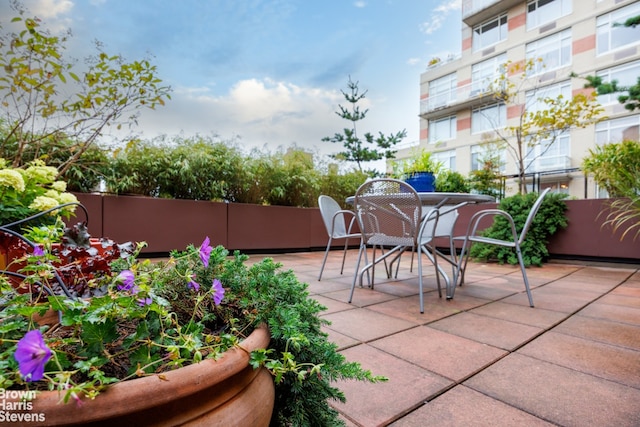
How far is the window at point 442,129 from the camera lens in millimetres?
15516

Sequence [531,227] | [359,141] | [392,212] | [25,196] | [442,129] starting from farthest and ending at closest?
[442,129]
[359,141]
[531,227]
[392,212]
[25,196]

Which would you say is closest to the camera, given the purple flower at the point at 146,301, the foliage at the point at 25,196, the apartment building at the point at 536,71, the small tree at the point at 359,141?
the purple flower at the point at 146,301

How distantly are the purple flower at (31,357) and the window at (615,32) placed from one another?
15.6 meters

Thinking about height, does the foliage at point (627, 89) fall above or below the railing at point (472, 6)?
below

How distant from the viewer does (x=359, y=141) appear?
10.2 meters

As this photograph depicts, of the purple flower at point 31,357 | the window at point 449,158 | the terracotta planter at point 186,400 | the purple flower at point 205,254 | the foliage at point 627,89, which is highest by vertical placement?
the window at point 449,158

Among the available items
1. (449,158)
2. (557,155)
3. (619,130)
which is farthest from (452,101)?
→ (619,130)

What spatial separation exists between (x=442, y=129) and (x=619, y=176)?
44.0 feet

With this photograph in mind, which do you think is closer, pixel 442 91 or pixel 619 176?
pixel 619 176

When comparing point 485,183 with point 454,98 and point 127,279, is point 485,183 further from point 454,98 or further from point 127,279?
→ point 454,98

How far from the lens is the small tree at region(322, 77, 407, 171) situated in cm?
1001

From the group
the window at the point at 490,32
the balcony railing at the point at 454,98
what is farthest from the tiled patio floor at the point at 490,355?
the window at the point at 490,32

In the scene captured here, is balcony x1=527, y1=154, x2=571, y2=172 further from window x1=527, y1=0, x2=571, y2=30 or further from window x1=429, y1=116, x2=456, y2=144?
window x1=527, y1=0, x2=571, y2=30

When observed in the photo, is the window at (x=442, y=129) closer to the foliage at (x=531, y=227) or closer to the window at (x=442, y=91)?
the window at (x=442, y=91)
